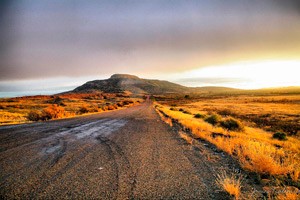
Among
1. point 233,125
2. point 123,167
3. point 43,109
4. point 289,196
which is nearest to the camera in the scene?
point 289,196

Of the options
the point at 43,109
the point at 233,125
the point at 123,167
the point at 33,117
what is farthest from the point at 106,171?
the point at 43,109

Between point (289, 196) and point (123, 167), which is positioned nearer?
point (289, 196)

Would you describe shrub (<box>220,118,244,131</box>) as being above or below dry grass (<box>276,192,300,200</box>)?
below

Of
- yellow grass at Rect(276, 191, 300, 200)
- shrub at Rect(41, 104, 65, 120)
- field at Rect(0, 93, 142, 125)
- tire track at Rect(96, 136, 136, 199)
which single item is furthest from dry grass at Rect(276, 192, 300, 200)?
shrub at Rect(41, 104, 65, 120)

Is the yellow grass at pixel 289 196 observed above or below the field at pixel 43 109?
above

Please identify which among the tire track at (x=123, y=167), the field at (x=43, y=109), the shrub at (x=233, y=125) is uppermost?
the tire track at (x=123, y=167)

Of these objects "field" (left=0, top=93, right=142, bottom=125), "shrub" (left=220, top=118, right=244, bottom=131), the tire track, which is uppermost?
the tire track

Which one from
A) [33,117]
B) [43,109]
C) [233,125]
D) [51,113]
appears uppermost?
[43,109]

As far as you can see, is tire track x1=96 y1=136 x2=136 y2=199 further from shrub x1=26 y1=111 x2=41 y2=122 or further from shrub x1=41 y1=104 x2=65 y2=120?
shrub x1=41 y1=104 x2=65 y2=120

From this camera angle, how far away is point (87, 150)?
829 centimetres

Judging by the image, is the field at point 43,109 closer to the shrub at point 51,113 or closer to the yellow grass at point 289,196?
the shrub at point 51,113

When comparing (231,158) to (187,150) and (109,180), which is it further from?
(109,180)

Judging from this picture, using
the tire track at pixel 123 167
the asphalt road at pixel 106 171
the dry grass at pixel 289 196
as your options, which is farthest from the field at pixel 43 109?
the dry grass at pixel 289 196

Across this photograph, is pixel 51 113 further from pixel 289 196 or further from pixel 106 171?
pixel 289 196
